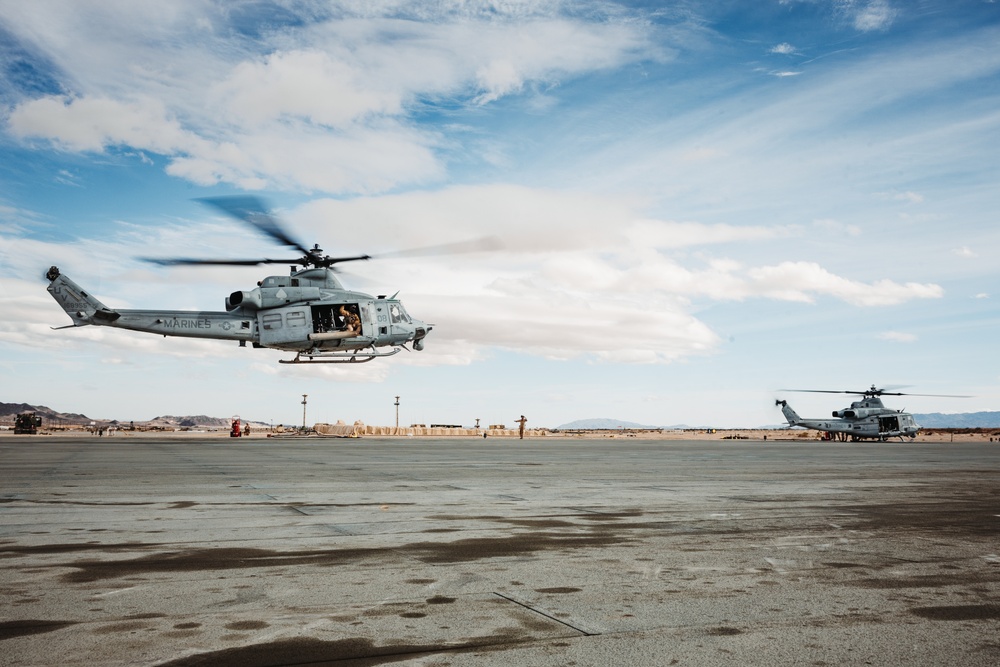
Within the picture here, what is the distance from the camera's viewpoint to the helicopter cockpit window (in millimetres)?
38531

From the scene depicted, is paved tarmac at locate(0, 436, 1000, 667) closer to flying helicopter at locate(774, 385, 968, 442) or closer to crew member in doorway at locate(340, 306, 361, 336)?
crew member in doorway at locate(340, 306, 361, 336)

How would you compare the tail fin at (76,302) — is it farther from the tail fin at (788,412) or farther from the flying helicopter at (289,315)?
the tail fin at (788,412)

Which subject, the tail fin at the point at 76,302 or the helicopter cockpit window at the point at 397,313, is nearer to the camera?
the tail fin at the point at 76,302

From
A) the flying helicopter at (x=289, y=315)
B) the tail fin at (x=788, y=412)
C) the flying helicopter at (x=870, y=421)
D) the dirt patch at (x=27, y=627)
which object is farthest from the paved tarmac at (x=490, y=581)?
the tail fin at (x=788, y=412)

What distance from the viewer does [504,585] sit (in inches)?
169

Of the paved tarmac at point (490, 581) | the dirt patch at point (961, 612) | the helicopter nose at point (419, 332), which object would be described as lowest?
the dirt patch at point (961, 612)

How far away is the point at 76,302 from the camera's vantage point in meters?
33.1

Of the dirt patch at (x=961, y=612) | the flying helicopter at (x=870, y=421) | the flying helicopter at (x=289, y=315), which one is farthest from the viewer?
the flying helicopter at (x=870, y=421)

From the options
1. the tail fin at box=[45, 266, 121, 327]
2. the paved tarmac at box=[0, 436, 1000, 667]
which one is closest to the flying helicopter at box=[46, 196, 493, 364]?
the tail fin at box=[45, 266, 121, 327]

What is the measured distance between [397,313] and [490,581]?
34947mm

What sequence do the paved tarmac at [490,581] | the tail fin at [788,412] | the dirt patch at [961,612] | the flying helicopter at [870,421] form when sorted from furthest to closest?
the tail fin at [788,412] < the flying helicopter at [870,421] < the dirt patch at [961,612] < the paved tarmac at [490,581]

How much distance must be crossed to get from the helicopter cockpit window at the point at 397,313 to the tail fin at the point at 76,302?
13.1 meters

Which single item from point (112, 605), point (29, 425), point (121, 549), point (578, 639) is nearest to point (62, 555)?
point (121, 549)

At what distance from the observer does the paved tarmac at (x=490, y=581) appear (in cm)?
316
